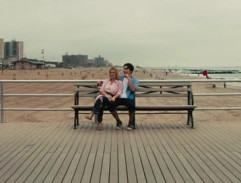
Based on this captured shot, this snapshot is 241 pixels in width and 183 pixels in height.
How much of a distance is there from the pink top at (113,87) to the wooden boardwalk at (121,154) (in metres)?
0.83

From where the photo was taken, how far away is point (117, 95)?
755 centimetres

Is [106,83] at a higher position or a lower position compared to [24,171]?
higher

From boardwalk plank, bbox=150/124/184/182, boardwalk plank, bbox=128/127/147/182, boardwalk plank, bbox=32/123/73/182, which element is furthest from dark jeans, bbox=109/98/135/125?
boardwalk plank, bbox=32/123/73/182

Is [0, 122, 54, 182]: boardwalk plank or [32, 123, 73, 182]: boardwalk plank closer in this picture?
[32, 123, 73, 182]: boardwalk plank

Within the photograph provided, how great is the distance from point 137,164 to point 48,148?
1.71 metres

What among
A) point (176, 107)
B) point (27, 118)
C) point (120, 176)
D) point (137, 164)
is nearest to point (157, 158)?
point (137, 164)

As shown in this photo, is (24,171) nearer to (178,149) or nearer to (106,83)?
(178,149)

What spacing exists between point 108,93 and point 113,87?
0.55 ft

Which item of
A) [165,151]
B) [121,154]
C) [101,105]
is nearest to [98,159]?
[121,154]

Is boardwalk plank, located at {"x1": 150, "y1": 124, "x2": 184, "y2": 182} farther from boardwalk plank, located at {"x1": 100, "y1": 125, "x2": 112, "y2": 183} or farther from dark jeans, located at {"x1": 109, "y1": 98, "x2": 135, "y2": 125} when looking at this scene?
boardwalk plank, located at {"x1": 100, "y1": 125, "x2": 112, "y2": 183}

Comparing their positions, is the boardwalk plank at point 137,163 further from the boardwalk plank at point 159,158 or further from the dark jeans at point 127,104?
the dark jeans at point 127,104

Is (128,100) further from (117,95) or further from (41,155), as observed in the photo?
(41,155)

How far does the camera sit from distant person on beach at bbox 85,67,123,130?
24.4 ft

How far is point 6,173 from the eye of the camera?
443 cm
